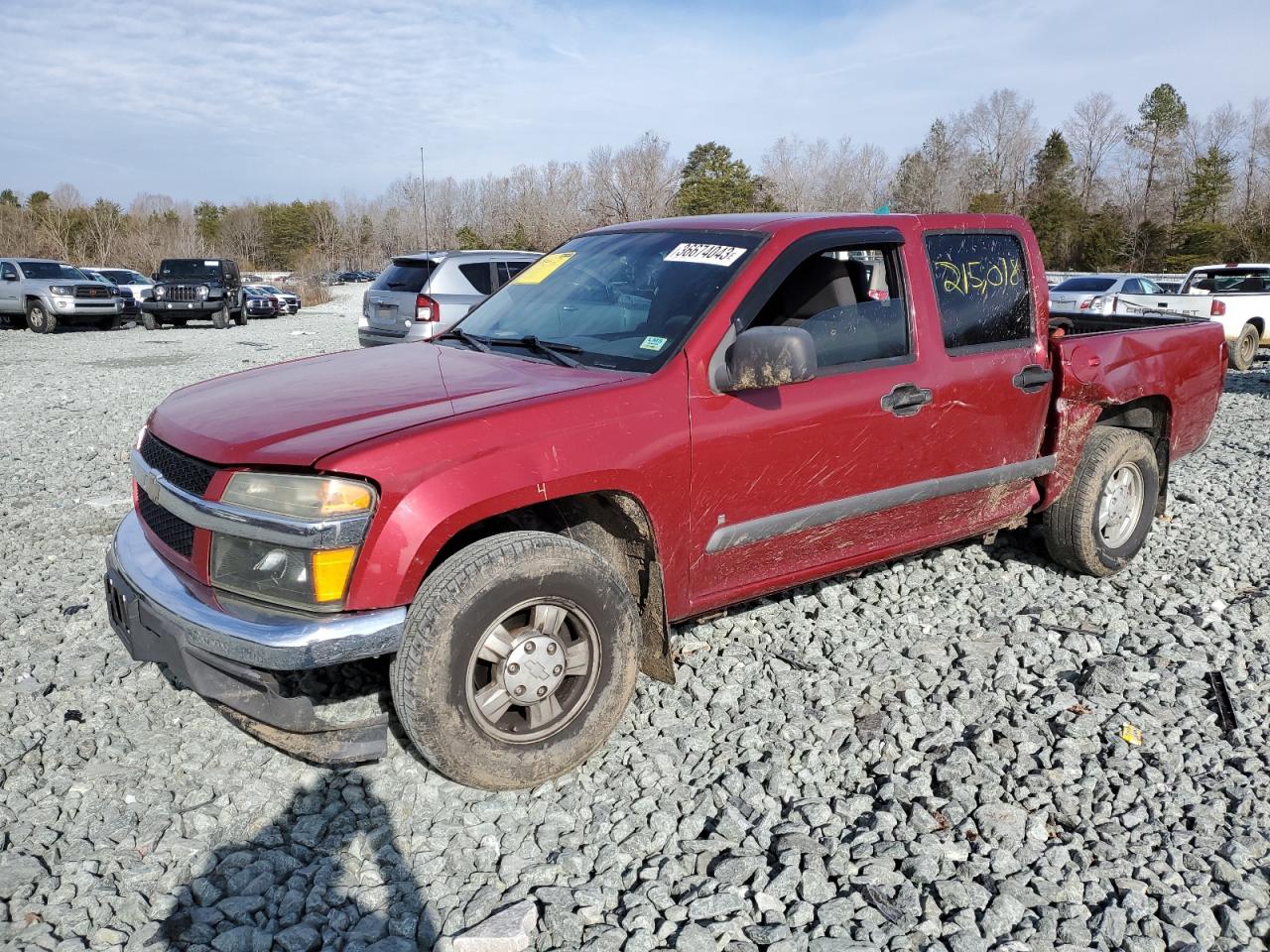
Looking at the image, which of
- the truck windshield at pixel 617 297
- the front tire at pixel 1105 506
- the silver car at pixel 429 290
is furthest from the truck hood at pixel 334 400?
the silver car at pixel 429 290

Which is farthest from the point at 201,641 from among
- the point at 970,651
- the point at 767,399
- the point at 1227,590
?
the point at 1227,590

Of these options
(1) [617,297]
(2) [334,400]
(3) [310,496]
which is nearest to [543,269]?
(1) [617,297]

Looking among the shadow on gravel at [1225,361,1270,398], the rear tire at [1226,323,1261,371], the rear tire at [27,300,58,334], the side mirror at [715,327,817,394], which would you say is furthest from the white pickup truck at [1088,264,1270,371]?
the rear tire at [27,300,58,334]

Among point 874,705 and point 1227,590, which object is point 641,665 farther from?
point 1227,590

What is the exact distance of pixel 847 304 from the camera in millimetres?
3891

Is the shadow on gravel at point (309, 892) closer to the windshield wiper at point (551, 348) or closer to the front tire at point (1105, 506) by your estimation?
the windshield wiper at point (551, 348)

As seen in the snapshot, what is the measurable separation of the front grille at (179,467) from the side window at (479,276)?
30.4 ft

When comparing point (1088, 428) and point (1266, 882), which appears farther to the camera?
point (1088, 428)

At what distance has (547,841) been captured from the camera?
2.92 m

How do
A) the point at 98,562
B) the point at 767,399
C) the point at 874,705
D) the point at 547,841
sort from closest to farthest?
the point at 547,841 < the point at 767,399 < the point at 874,705 < the point at 98,562

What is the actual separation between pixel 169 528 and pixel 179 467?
211 mm

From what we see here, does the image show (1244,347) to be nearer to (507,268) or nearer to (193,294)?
(507,268)

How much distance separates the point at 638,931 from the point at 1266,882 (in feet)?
5.90

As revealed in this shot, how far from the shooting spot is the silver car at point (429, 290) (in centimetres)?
1181
